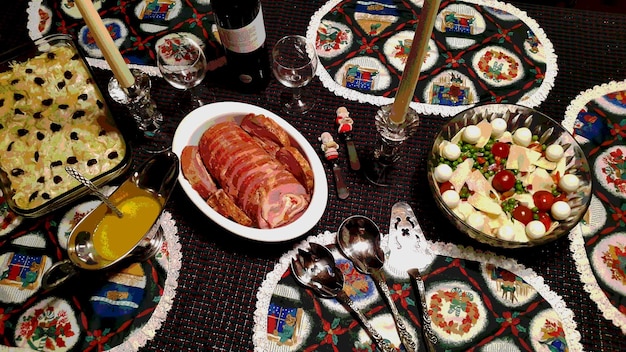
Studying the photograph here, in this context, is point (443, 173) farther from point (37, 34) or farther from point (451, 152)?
point (37, 34)

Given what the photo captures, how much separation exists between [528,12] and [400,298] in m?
1.25

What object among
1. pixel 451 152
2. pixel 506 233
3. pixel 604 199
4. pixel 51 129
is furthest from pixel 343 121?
pixel 51 129

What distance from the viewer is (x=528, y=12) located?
5.94 ft

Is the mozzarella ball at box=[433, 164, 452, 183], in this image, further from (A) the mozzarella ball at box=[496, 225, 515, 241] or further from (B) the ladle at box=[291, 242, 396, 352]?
(B) the ladle at box=[291, 242, 396, 352]

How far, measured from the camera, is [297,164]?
1.40 meters

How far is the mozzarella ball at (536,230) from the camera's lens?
1.29 metres

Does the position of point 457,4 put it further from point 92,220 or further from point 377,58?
point 92,220

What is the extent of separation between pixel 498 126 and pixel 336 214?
0.59 meters

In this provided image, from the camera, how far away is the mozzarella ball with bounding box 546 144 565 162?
141 centimetres

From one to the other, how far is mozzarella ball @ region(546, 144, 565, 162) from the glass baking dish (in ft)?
4.34

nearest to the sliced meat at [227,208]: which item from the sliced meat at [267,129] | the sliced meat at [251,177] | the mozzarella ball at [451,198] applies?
the sliced meat at [251,177]

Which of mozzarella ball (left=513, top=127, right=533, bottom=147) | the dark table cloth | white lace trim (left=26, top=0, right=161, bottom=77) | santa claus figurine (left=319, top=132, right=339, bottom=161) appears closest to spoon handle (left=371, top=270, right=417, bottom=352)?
the dark table cloth

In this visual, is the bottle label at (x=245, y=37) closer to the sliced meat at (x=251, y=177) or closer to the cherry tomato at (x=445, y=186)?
the sliced meat at (x=251, y=177)

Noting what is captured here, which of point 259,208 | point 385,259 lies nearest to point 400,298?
point 385,259
